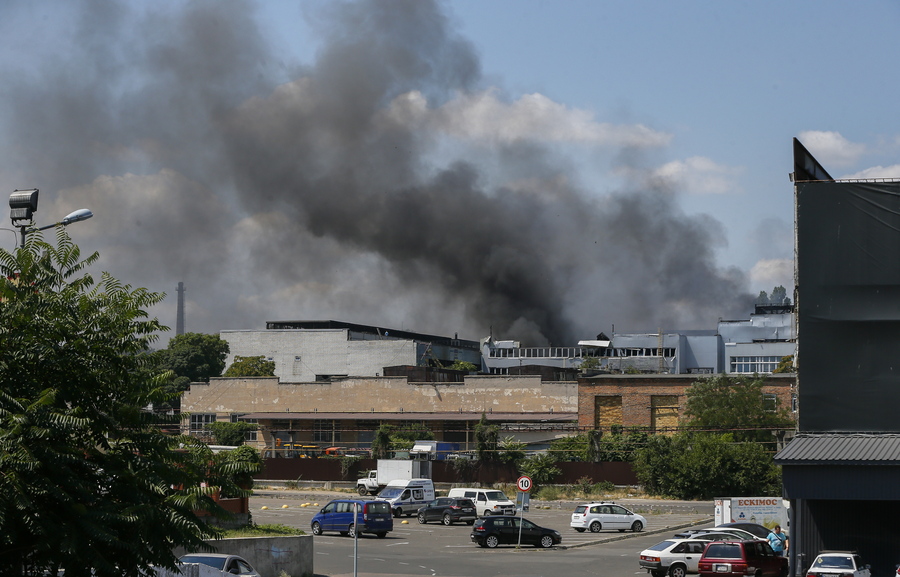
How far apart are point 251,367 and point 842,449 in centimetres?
9321

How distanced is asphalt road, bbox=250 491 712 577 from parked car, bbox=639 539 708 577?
3.06 feet

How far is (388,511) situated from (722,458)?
2280 cm

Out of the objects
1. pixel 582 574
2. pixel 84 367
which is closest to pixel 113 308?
pixel 84 367

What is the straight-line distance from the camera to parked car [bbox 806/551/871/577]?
25.8 m

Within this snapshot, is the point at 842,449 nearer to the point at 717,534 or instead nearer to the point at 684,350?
the point at 717,534

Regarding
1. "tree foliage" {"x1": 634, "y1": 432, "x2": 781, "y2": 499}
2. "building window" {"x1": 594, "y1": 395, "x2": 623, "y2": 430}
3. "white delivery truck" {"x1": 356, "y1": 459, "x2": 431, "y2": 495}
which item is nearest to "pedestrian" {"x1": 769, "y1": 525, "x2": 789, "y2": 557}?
"tree foliage" {"x1": 634, "y1": 432, "x2": 781, "y2": 499}

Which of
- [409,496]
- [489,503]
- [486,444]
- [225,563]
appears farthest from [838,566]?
[486,444]

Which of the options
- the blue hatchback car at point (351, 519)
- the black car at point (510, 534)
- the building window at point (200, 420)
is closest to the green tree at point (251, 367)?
the building window at point (200, 420)

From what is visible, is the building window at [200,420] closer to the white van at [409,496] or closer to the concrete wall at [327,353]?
the concrete wall at [327,353]

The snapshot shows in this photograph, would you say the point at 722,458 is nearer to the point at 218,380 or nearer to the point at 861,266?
the point at 861,266

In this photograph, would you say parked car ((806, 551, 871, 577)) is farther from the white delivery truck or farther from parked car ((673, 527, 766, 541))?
the white delivery truck

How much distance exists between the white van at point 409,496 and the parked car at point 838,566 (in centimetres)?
2905

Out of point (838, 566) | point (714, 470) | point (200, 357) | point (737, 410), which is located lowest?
point (838, 566)

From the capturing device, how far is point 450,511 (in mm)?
48906
